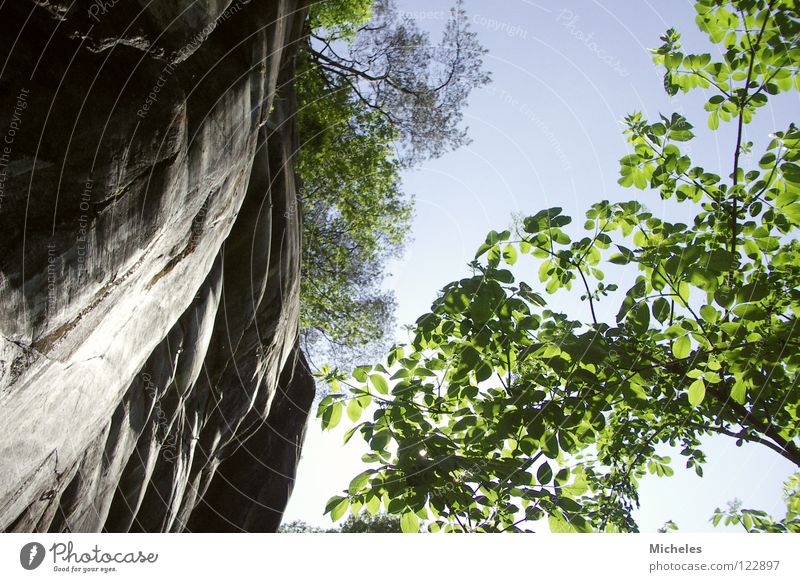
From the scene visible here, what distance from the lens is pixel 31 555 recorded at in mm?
3053

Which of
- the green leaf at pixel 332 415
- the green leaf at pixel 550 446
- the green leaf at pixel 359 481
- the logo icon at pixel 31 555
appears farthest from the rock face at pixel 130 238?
the green leaf at pixel 550 446

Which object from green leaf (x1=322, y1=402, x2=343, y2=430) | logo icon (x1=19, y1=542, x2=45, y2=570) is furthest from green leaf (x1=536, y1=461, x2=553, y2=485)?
logo icon (x1=19, y1=542, x2=45, y2=570)

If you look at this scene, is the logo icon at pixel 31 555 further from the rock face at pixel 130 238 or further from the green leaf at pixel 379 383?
the green leaf at pixel 379 383

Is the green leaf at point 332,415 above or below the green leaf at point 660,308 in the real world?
below

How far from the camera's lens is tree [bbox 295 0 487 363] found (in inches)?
337

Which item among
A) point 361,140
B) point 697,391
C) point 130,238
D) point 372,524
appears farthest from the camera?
point 361,140

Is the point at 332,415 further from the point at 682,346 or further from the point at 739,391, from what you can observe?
the point at 739,391

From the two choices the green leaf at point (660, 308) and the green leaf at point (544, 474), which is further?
the green leaf at point (544, 474)

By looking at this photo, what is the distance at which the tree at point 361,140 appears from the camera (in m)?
8.56

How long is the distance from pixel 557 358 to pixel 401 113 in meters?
7.74

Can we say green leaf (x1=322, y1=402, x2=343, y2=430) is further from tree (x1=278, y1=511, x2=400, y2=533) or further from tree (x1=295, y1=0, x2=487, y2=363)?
tree (x1=295, y1=0, x2=487, y2=363)

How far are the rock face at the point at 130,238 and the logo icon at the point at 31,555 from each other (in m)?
0.81

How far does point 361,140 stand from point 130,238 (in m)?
7.06

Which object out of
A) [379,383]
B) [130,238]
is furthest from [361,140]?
[379,383]
